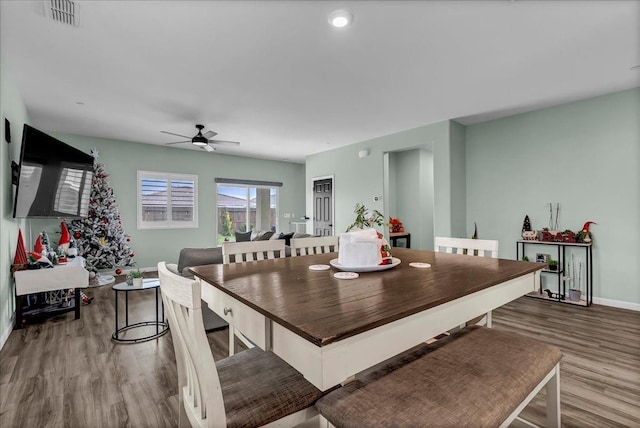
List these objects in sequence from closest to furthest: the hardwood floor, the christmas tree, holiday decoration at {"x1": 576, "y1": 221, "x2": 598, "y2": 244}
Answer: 1. the hardwood floor
2. holiday decoration at {"x1": 576, "y1": 221, "x2": 598, "y2": 244}
3. the christmas tree

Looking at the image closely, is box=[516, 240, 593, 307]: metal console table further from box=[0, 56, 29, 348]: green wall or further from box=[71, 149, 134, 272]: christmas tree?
box=[71, 149, 134, 272]: christmas tree

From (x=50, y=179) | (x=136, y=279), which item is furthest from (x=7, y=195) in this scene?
(x=136, y=279)

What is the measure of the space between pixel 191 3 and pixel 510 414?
2.67 m

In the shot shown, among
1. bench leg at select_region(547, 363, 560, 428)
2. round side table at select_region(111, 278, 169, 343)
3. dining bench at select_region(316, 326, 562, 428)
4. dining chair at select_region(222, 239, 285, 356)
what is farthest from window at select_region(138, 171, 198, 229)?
bench leg at select_region(547, 363, 560, 428)

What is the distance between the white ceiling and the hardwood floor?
250 centimetres

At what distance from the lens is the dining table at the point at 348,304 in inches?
28.7

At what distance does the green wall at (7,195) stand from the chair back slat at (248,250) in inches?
92.7

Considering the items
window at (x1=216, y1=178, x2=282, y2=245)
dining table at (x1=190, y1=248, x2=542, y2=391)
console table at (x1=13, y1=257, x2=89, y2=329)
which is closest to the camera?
dining table at (x1=190, y1=248, x2=542, y2=391)

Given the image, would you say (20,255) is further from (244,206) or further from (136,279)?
(244,206)

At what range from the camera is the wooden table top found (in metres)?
0.77

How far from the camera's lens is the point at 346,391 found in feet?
3.07

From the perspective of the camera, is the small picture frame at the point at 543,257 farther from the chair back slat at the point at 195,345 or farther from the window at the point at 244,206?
the window at the point at 244,206

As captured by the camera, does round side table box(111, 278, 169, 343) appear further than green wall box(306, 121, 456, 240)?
No

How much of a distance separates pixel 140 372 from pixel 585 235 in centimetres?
476
